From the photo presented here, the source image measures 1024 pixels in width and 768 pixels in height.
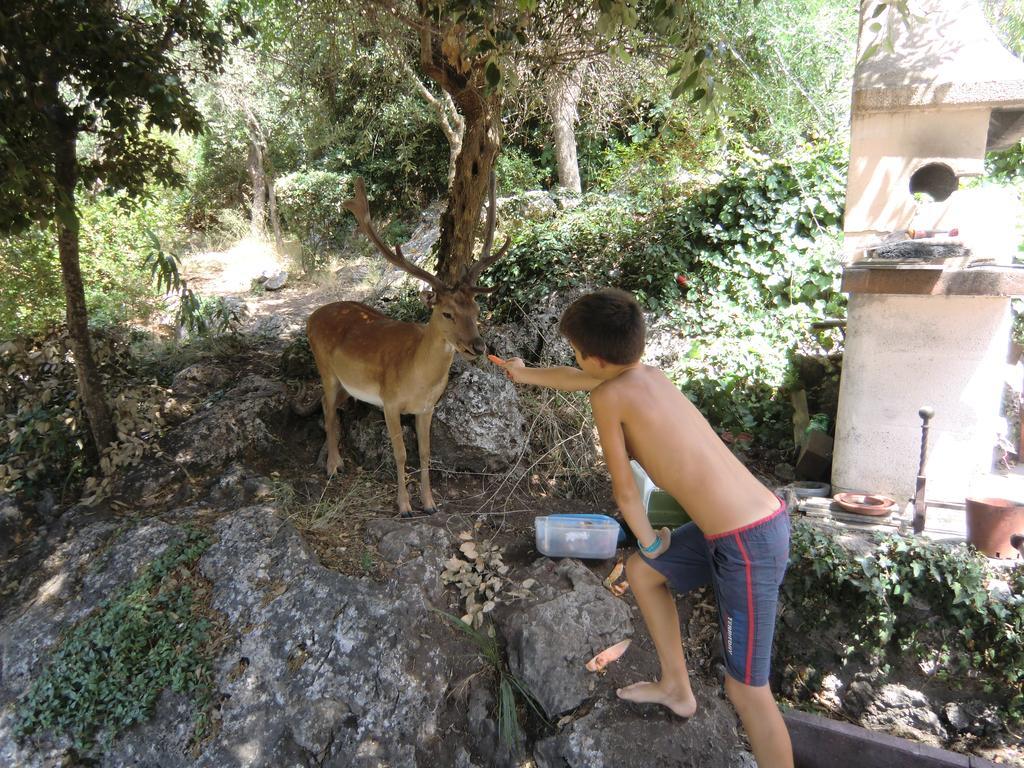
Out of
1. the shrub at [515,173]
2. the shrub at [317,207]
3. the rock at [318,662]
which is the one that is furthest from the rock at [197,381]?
the shrub at [317,207]

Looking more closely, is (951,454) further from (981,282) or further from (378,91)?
(378,91)

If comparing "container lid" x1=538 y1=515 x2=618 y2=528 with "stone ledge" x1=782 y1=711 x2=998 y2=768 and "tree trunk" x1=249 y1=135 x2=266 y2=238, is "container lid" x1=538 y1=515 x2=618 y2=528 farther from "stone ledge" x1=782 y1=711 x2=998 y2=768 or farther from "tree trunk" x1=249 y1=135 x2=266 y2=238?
"tree trunk" x1=249 y1=135 x2=266 y2=238

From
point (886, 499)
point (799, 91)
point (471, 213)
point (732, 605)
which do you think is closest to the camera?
point (732, 605)

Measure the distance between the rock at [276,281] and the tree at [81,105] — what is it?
7.02 meters

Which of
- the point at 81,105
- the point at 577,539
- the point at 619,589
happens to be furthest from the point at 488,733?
the point at 81,105

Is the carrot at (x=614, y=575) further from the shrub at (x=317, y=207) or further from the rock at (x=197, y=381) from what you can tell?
the shrub at (x=317, y=207)

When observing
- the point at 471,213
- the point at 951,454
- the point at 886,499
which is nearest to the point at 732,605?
the point at 886,499

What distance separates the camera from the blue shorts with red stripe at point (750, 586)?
2510 mm

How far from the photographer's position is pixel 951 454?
4383mm

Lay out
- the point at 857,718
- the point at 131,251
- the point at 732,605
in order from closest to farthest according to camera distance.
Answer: the point at 732,605 → the point at 857,718 → the point at 131,251

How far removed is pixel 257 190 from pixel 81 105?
1157cm

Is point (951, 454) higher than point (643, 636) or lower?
higher

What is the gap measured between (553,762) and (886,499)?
9.03ft

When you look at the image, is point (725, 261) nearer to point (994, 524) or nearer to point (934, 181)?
point (934, 181)
